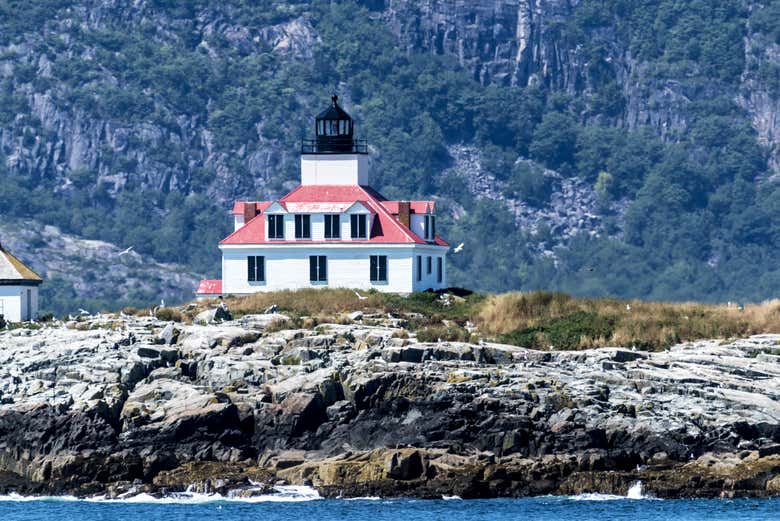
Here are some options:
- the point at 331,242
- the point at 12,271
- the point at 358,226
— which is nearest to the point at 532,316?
the point at 358,226

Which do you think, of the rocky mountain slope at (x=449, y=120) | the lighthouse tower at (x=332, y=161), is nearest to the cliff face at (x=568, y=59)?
the rocky mountain slope at (x=449, y=120)

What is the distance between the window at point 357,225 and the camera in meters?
79.4

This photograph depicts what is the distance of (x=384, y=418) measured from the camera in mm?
65500

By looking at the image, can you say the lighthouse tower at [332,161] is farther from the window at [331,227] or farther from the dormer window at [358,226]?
the dormer window at [358,226]

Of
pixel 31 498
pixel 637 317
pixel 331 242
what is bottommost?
pixel 31 498

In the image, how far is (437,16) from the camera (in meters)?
183

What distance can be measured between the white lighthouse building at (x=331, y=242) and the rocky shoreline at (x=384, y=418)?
9.21 metres

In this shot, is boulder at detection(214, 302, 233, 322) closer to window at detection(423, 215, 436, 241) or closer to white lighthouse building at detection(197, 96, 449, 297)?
white lighthouse building at detection(197, 96, 449, 297)

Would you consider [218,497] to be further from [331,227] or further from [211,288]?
[211,288]

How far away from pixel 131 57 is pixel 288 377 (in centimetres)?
11206

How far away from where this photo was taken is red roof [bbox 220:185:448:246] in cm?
7925

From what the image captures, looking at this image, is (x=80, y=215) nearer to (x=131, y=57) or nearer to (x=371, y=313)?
(x=131, y=57)

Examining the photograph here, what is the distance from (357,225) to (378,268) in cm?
168

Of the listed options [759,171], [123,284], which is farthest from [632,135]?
[123,284]
